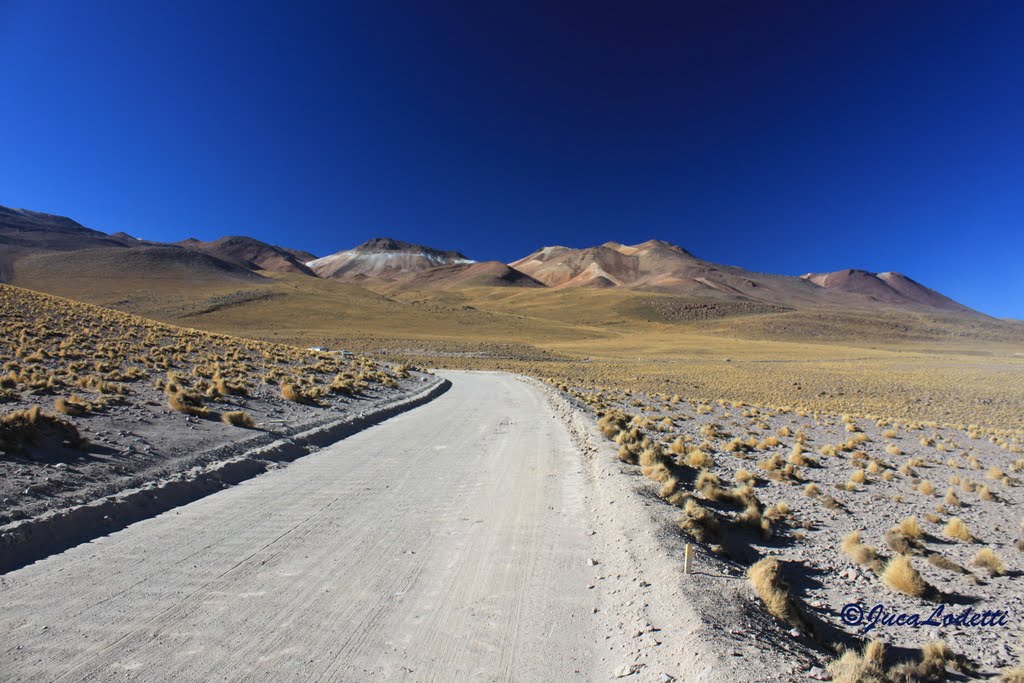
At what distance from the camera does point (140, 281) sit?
127 meters

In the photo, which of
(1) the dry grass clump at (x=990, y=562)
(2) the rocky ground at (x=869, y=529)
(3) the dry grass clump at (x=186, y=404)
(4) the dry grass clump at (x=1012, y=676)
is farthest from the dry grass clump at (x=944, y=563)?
(3) the dry grass clump at (x=186, y=404)

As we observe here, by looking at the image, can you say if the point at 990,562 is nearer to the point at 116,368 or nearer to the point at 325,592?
the point at 325,592

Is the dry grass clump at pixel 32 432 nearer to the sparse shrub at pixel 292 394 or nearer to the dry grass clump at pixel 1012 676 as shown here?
the sparse shrub at pixel 292 394

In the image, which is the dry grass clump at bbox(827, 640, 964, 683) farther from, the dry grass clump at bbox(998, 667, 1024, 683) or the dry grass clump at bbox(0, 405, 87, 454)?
the dry grass clump at bbox(0, 405, 87, 454)

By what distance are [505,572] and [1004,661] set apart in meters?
4.32

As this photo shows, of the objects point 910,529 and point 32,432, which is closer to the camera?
point 910,529

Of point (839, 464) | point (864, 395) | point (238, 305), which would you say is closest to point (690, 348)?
point (864, 395)

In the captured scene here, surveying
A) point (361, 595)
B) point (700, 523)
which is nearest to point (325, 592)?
point (361, 595)

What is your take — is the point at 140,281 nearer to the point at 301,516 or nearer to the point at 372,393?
the point at 372,393

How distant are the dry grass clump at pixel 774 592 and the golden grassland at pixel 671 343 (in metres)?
24.9

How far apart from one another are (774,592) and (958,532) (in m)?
4.56

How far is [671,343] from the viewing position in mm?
87062

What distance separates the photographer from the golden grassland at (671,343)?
34250mm

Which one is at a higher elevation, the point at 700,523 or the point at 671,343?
the point at 671,343
